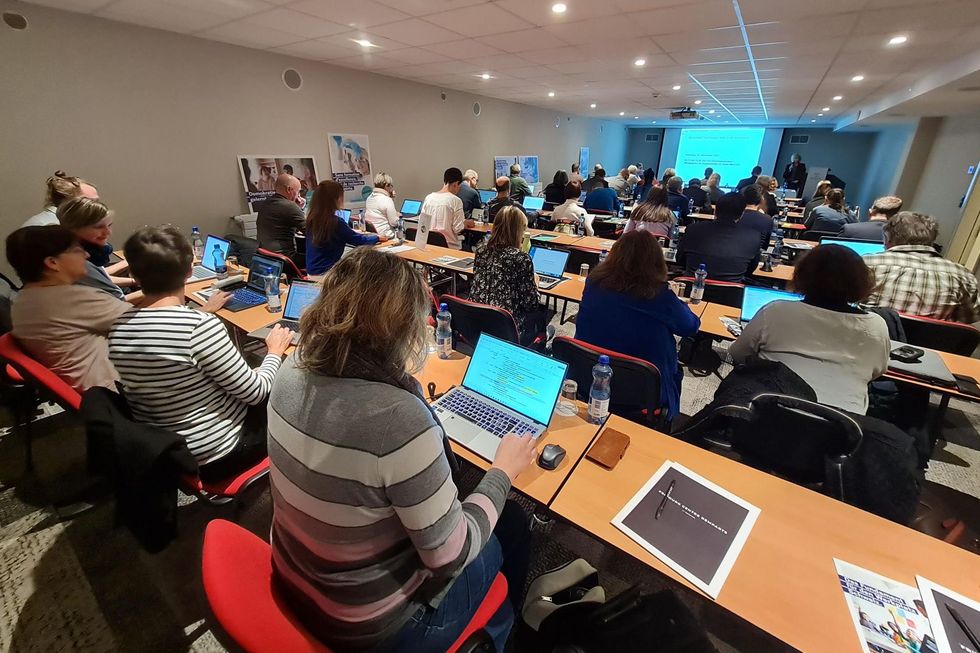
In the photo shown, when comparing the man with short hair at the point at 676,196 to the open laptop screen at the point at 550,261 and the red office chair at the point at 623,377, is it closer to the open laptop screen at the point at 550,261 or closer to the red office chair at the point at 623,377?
the open laptop screen at the point at 550,261

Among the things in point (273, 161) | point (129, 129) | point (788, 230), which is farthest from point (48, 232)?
point (788, 230)

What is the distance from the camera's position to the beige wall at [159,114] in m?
3.62

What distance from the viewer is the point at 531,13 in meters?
3.37

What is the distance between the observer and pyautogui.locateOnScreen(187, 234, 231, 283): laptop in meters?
3.35

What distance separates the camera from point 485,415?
1.59 meters

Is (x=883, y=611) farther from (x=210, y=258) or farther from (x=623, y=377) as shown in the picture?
(x=210, y=258)

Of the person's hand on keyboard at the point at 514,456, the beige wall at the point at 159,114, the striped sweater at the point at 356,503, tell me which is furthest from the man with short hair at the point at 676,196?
the striped sweater at the point at 356,503

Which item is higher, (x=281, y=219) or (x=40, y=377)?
(x=281, y=219)

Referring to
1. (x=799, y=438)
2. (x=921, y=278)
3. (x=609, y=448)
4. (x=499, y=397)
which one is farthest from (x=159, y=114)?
(x=921, y=278)

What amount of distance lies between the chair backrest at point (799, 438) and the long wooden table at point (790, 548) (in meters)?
0.27

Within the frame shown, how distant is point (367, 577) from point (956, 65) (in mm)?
6944

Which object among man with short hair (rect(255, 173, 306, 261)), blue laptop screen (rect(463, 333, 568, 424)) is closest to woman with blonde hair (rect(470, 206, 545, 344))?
blue laptop screen (rect(463, 333, 568, 424))

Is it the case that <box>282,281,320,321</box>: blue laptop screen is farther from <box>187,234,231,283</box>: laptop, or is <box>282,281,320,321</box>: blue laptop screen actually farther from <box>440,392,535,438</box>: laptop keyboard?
<box>187,234,231,283</box>: laptop

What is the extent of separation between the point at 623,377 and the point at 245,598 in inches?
59.1
